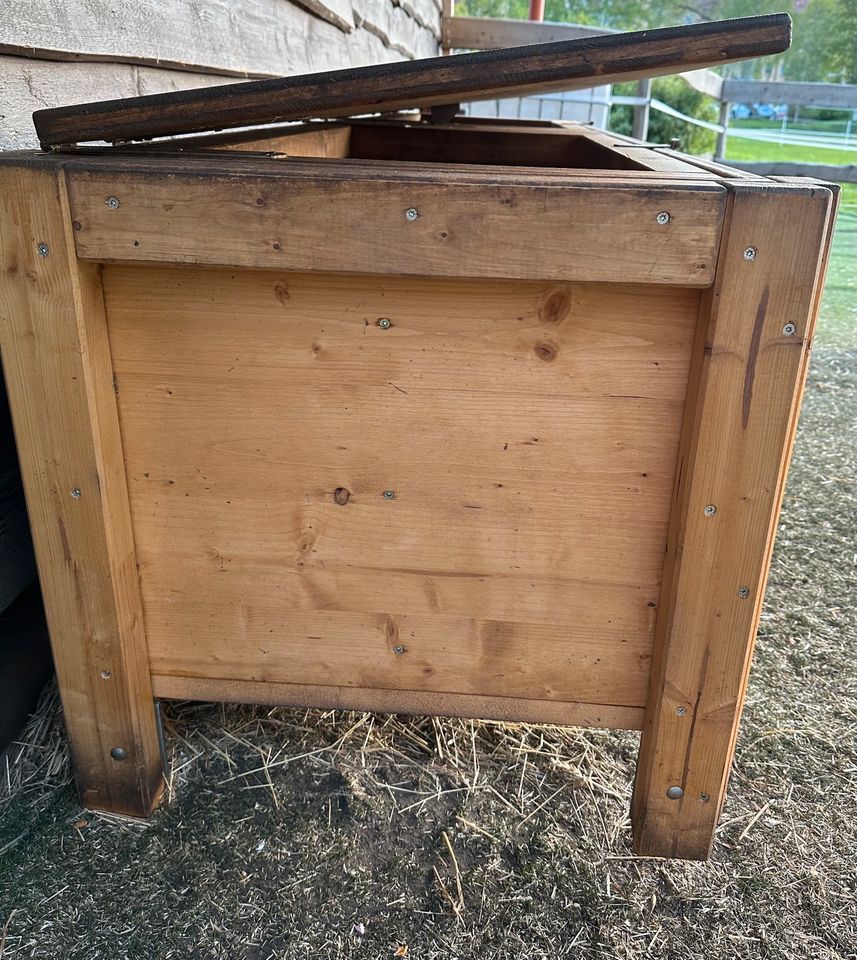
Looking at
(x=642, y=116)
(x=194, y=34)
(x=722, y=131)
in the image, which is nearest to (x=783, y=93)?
(x=722, y=131)

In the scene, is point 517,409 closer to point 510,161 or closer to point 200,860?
point 200,860

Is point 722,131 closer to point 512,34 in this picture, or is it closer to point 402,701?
point 512,34

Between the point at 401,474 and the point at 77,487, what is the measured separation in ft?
1.63

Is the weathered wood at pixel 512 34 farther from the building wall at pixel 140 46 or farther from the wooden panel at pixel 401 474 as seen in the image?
the wooden panel at pixel 401 474

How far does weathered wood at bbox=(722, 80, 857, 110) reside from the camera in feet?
24.0

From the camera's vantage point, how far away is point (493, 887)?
1.46 m

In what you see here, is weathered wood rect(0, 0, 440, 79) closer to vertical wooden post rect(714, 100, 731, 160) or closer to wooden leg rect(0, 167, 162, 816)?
wooden leg rect(0, 167, 162, 816)

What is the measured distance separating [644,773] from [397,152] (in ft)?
7.82

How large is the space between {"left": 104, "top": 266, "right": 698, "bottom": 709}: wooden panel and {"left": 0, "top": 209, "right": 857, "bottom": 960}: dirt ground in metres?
0.27

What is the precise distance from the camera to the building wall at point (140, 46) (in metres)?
1.41

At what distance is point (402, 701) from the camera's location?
1538mm

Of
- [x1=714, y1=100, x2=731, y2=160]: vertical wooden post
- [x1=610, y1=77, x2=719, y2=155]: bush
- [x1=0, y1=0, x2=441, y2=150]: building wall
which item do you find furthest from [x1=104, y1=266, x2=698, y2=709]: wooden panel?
[x1=610, y1=77, x2=719, y2=155]: bush

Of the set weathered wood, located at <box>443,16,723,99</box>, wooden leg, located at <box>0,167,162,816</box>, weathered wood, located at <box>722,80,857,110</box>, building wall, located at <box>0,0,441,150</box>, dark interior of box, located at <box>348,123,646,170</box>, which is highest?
weathered wood, located at <box>443,16,723,99</box>

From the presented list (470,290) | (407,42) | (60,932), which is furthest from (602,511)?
(407,42)
